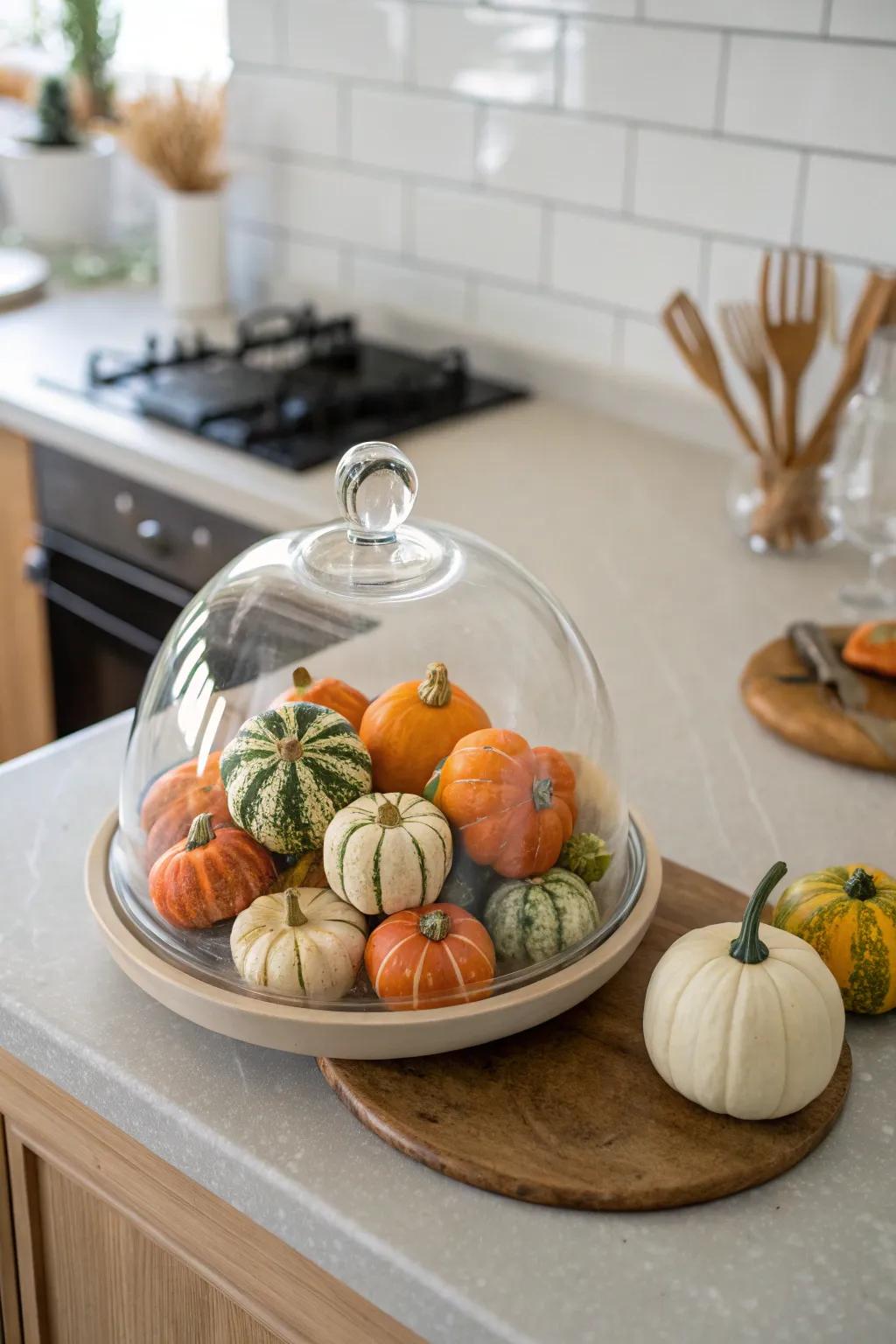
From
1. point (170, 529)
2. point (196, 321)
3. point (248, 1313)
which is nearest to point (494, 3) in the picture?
point (196, 321)

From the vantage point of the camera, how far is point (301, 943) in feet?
2.49

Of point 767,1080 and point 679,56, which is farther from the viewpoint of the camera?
point 679,56

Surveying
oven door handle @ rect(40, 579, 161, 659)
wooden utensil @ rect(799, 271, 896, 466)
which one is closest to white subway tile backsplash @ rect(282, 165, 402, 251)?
oven door handle @ rect(40, 579, 161, 659)

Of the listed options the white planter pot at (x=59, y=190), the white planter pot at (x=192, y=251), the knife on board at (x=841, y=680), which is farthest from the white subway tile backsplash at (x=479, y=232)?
the knife on board at (x=841, y=680)

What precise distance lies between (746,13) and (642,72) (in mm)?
168

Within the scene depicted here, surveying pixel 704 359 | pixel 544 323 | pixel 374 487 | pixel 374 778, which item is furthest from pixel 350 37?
pixel 374 778

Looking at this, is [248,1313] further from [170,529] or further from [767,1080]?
[170,529]

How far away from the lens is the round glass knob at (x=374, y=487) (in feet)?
2.72

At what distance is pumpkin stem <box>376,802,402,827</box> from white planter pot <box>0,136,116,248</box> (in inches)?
85.3

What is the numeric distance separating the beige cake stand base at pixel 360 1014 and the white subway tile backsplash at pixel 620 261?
128 centimetres

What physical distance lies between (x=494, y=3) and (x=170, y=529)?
2.79ft

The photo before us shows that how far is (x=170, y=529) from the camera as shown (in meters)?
1.82

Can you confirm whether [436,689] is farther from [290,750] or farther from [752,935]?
[752,935]

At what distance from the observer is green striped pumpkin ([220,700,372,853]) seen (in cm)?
78
